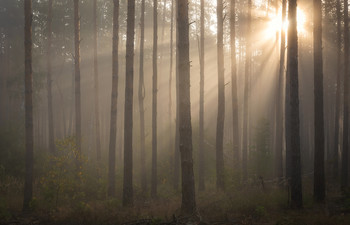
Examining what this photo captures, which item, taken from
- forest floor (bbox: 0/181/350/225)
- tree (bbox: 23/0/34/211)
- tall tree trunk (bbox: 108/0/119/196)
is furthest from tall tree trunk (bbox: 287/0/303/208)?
tree (bbox: 23/0/34/211)

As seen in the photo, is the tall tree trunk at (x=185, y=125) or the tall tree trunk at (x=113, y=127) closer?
the tall tree trunk at (x=185, y=125)

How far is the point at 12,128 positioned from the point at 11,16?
18.6m

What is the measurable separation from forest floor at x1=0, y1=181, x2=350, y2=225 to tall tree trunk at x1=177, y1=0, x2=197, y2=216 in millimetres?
704

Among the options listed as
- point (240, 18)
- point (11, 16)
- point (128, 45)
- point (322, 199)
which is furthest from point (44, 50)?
point (322, 199)

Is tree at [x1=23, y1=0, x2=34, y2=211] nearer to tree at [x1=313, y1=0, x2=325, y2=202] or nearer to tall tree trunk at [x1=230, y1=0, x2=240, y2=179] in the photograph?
tall tree trunk at [x1=230, y1=0, x2=240, y2=179]

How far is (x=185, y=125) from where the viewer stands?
341 inches

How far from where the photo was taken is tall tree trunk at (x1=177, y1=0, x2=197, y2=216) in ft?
28.0

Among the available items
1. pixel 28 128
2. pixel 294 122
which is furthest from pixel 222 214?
pixel 28 128

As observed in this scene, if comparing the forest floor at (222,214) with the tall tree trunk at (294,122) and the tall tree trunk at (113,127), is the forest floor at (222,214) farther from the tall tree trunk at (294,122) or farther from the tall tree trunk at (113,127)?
the tall tree trunk at (113,127)

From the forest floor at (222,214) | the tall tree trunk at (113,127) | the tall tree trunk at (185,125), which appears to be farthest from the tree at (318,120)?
the tall tree trunk at (113,127)

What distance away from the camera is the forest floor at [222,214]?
326 inches

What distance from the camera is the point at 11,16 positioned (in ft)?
102

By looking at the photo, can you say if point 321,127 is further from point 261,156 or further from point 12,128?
point 12,128

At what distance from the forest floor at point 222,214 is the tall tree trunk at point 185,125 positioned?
0.70 m
